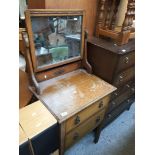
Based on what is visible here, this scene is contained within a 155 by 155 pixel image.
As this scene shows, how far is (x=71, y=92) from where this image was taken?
42.2 inches

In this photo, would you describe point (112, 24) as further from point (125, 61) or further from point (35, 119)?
point (35, 119)

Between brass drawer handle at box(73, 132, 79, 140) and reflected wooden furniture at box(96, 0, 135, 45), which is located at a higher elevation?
reflected wooden furniture at box(96, 0, 135, 45)

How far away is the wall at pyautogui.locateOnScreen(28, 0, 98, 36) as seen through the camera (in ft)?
3.39

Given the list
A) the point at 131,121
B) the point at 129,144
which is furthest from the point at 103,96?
the point at 131,121

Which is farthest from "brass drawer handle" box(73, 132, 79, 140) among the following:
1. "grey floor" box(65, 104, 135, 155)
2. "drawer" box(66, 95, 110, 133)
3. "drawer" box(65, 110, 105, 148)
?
"grey floor" box(65, 104, 135, 155)

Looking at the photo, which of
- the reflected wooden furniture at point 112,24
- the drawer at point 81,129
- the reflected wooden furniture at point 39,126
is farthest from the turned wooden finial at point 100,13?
the reflected wooden furniture at point 39,126

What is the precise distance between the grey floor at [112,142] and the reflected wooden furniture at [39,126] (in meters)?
0.60

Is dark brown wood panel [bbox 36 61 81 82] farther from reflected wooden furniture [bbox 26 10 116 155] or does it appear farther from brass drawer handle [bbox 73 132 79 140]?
Answer: brass drawer handle [bbox 73 132 79 140]

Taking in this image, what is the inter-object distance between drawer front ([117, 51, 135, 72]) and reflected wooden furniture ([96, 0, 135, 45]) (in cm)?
13

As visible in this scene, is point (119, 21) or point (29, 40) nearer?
point (29, 40)

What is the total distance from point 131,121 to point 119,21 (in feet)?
3.87

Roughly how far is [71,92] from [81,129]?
0.30 metres

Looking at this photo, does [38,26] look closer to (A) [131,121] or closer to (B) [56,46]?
(B) [56,46]
